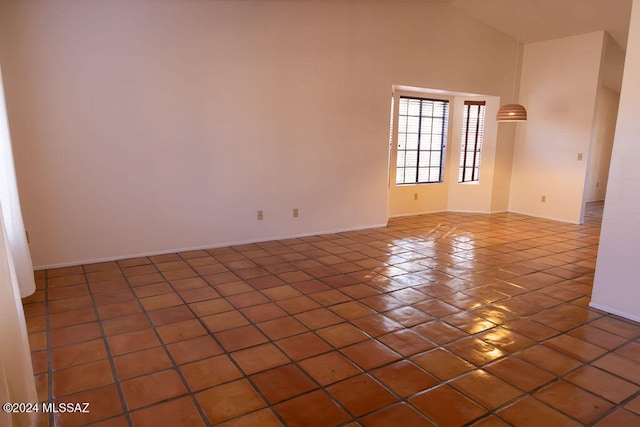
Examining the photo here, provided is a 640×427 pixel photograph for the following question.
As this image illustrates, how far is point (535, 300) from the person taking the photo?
3.43 meters

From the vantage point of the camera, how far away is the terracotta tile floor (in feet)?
6.74

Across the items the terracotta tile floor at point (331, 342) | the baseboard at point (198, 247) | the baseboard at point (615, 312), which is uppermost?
the baseboard at point (198, 247)

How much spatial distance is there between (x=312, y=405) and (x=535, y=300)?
91.3 inches

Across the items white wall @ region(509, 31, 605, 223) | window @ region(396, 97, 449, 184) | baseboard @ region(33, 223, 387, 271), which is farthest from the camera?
window @ region(396, 97, 449, 184)

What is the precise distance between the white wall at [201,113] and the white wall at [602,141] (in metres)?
4.37

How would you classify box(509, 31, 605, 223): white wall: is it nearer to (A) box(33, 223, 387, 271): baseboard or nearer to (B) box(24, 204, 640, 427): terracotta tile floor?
(B) box(24, 204, 640, 427): terracotta tile floor

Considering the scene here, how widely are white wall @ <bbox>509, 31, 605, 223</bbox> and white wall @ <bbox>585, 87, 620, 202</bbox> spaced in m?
2.05

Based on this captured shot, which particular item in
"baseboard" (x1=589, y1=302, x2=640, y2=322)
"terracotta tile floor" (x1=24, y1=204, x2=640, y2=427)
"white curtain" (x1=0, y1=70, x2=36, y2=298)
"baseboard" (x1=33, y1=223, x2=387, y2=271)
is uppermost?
"white curtain" (x1=0, y1=70, x2=36, y2=298)

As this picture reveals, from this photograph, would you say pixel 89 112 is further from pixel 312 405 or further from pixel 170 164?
pixel 312 405

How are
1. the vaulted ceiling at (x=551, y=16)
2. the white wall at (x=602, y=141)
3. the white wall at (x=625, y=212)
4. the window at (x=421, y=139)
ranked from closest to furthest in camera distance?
the white wall at (x=625, y=212) → the vaulted ceiling at (x=551, y=16) → the window at (x=421, y=139) → the white wall at (x=602, y=141)

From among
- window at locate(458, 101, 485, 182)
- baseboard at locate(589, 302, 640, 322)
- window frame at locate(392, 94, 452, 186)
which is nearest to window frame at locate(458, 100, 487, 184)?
window at locate(458, 101, 485, 182)

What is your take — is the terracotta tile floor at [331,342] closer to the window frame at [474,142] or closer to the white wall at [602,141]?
the window frame at [474,142]

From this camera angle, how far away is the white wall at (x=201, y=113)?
379 centimetres

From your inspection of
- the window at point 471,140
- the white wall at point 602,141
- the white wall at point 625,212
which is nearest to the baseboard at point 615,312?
the white wall at point 625,212
